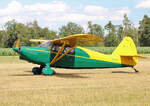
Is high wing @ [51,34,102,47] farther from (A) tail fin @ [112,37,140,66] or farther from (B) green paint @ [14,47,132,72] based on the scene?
(A) tail fin @ [112,37,140,66]

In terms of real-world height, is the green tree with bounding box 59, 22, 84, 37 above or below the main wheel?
above

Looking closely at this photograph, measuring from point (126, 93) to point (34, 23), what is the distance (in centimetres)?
12486

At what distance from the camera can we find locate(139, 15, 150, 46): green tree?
4003 inches

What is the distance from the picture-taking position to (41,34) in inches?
4193

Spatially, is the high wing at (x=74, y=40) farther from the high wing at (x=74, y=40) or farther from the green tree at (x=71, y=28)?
the green tree at (x=71, y=28)

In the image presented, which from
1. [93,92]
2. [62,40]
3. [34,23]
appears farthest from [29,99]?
[34,23]

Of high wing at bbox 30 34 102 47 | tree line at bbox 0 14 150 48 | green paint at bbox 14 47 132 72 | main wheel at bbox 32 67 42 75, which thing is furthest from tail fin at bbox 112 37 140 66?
tree line at bbox 0 14 150 48

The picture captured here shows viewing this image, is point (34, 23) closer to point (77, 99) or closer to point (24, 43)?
point (24, 43)

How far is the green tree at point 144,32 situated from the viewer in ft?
334

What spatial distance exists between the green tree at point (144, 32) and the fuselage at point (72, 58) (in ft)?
295

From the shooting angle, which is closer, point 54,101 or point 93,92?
point 54,101

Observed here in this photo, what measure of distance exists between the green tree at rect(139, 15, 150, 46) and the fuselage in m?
90.0

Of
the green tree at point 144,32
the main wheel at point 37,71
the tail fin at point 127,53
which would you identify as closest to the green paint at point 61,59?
the tail fin at point 127,53

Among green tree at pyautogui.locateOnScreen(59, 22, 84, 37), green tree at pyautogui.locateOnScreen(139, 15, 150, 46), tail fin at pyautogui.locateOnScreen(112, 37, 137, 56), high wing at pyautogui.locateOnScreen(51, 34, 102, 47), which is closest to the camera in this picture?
high wing at pyautogui.locateOnScreen(51, 34, 102, 47)
